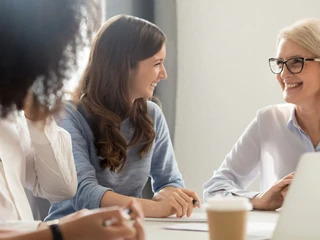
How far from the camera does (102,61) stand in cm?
218

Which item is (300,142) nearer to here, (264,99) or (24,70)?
(264,99)

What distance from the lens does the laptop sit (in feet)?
3.22

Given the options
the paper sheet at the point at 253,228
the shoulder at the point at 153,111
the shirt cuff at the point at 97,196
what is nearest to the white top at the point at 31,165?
the shirt cuff at the point at 97,196

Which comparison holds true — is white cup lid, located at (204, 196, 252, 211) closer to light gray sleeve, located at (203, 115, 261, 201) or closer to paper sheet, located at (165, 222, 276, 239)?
paper sheet, located at (165, 222, 276, 239)

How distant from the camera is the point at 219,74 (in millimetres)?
3102

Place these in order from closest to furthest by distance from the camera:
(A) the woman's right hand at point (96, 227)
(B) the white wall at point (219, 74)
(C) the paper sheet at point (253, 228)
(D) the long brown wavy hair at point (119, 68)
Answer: (A) the woman's right hand at point (96, 227)
(C) the paper sheet at point (253, 228)
(D) the long brown wavy hair at point (119, 68)
(B) the white wall at point (219, 74)

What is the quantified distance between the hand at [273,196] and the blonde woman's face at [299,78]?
437mm

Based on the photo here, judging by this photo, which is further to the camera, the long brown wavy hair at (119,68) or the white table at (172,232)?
the long brown wavy hair at (119,68)

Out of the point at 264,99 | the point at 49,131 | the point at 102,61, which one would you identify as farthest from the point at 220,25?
the point at 49,131

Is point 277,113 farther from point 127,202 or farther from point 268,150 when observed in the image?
point 127,202

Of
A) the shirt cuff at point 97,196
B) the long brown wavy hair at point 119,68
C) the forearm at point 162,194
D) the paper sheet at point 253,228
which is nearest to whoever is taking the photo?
the paper sheet at point 253,228

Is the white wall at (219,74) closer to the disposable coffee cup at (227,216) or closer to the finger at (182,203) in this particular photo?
the finger at (182,203)

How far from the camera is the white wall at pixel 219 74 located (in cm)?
300

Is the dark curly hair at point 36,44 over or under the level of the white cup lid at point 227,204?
over
